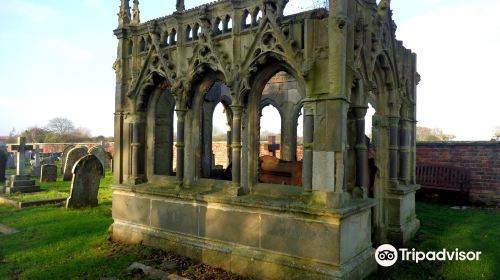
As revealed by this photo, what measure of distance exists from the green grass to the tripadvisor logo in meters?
0.11

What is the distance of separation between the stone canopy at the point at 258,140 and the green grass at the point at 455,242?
20.3 inches

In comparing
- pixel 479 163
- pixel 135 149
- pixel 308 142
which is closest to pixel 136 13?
pixel 135 149

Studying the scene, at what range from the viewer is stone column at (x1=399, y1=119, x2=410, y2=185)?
7.38 m

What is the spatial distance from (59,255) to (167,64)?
399cm

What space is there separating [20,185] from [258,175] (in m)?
11.2

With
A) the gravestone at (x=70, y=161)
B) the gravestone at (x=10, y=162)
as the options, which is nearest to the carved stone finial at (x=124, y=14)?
the gravestone at (x=70, y=161)

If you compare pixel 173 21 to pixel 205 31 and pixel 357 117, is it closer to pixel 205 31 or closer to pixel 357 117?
pixel 205 31

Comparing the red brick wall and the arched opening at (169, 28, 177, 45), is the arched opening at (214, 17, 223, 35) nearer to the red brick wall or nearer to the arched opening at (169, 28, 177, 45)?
the arched opening at (169, 28, 177, 45)

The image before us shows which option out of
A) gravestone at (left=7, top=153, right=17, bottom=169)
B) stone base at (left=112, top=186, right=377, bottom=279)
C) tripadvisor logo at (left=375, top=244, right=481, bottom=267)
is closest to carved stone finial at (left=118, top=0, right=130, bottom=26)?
stone base at (left=112, top=186, right=377, bottom=279)

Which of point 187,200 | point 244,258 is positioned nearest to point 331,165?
point 244,258

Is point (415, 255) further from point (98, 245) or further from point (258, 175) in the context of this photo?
point (98, 245)

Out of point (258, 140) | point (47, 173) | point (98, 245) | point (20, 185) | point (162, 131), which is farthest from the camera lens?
point (47, 173)

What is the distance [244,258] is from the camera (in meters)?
5.29

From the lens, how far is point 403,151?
7.38m
